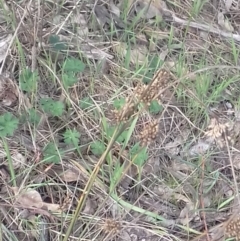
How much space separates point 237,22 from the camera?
2502mm

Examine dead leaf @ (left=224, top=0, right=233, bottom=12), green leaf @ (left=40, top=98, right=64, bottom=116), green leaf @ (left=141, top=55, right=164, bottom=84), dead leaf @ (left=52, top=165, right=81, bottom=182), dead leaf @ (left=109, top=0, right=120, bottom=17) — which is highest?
dead leaf @ (left=224, top=0, right=233, bottom=12)

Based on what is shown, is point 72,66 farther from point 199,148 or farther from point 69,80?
point 199,148

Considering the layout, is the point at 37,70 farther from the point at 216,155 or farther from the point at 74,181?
the point at 216,155

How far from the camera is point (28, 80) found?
2037 millimetres

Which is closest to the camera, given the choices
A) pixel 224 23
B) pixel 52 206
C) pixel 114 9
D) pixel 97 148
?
pixel 52 206

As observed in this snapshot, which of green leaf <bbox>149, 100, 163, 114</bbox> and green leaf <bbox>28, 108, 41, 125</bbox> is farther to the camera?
green leaf <bbox>149, 100, 163, 114</bbox>

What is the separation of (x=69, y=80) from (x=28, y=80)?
0.15 meters

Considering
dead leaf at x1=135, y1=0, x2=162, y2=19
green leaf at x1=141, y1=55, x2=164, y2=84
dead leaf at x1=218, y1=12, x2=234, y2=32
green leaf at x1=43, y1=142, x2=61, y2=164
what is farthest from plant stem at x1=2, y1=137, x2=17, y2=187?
dead leaf at x1=218, y1=12, x2=234, y2=32

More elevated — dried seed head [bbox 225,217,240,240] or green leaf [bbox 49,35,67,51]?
dried seed head [bbox 225,217,240,240]

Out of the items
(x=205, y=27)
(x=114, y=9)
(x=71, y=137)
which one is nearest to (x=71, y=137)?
(x=71, y=137)

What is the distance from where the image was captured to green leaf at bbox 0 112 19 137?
6.16ft

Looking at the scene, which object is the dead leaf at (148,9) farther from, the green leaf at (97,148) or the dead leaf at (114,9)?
the green leaf at (97,148)

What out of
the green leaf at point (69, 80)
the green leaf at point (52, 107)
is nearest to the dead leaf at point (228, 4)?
the green leaf at point (69, 80)

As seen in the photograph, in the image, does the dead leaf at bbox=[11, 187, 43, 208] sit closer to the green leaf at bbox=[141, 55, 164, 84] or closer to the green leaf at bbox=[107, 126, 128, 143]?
the green leaf at bbox=[107, 126, 128, 143]
